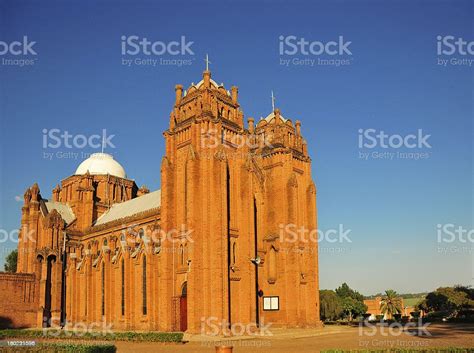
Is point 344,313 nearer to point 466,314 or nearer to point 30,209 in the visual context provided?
point 466,314

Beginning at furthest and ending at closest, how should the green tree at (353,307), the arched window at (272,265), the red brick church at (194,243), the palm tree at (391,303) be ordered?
the green tree at (353,307) < the palm tree at (391,303) < the arched window at (272,265) < the red brick church at (194,243)

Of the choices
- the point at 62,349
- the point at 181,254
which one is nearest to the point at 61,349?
the point at 62,349

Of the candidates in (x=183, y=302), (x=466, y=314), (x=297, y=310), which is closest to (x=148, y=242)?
(x=183, y=302)

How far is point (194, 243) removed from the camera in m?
45.2

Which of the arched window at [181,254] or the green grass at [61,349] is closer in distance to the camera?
the green grass at [61,349]

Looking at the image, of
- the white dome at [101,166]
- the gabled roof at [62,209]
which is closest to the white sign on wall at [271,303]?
the gabled roof at [62,209]

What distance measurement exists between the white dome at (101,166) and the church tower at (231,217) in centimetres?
2816

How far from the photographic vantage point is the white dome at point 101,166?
253 feet

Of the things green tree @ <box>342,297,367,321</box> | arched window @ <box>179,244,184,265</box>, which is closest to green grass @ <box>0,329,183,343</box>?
arched window @ <box>179,244,184,265</box>

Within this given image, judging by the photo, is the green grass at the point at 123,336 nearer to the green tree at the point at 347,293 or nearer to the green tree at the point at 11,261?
the green tree at the point at 11,261

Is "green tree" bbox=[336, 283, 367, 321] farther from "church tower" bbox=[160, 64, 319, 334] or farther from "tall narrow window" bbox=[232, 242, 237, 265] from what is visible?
"tall narrow window" bbox=[232, 242, 237, 265]

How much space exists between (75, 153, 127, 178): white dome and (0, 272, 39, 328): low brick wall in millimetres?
19236

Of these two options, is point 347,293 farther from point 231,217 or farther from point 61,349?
point 61,349

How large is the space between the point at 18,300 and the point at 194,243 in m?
29.9
